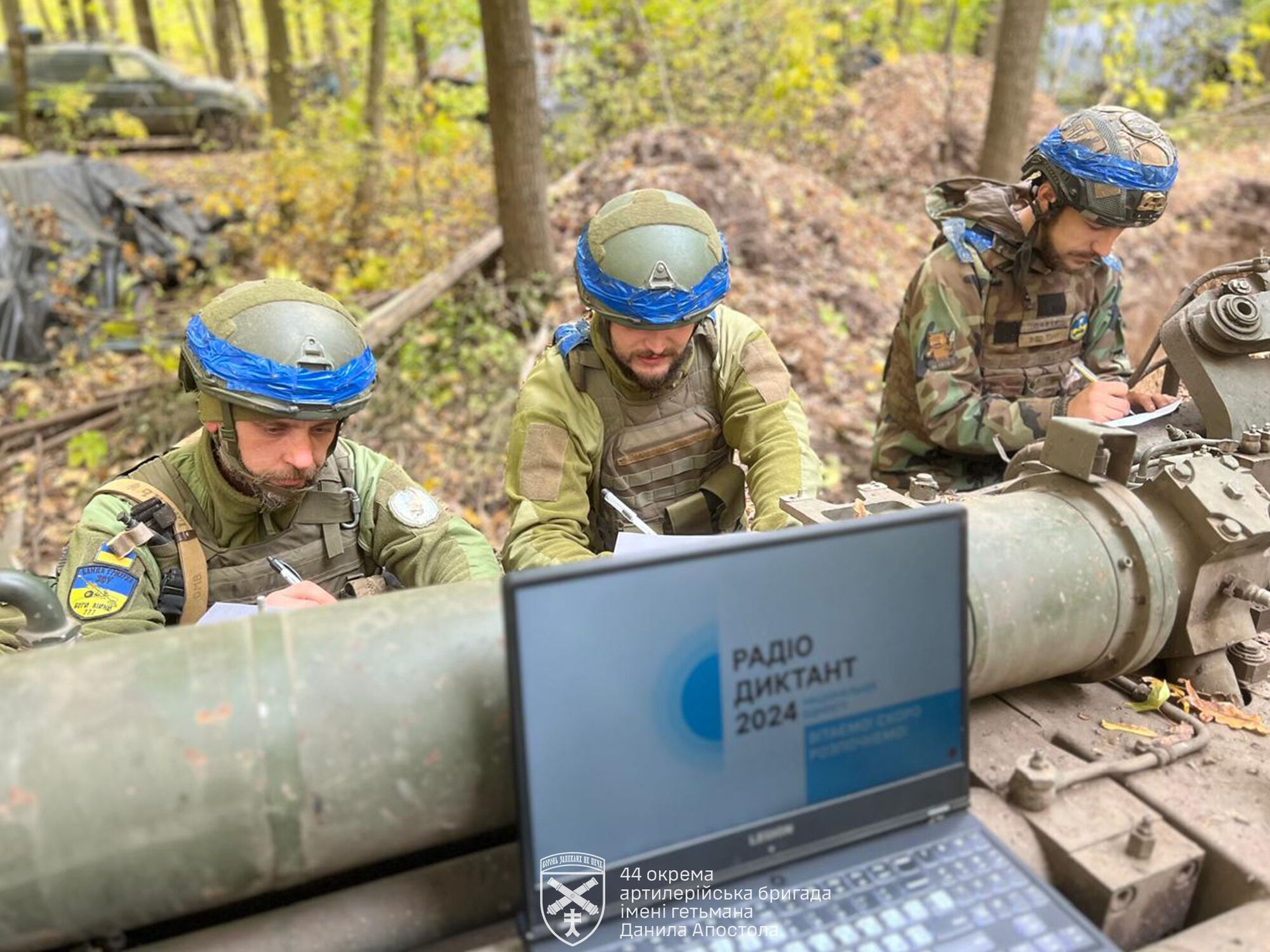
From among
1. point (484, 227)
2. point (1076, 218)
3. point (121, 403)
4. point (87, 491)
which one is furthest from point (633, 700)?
point (484, 227)

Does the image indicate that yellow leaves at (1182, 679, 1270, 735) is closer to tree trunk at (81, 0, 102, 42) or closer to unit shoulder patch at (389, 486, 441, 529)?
unit shoulder patch at (389, 486, 441, 529)

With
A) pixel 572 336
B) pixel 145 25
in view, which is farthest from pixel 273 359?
pixel 145 25

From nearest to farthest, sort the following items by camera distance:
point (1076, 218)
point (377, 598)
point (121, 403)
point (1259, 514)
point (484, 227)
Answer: point (377, 598) < point (1259, 514) < point (1076, 218) < point (121, 403) < point (484, 227)

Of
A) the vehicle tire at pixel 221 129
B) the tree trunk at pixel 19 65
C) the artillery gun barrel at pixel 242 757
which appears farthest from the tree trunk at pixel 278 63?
the artillery gun barrel at pixel 242 757

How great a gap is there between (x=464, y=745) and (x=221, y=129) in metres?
14.9

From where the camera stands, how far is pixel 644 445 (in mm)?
2855

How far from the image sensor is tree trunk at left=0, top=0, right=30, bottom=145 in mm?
9516

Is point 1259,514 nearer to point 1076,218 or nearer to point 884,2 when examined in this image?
point 1076,218

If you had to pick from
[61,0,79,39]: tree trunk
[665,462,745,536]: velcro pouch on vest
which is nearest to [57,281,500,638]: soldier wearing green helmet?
[665,462,745,536]: velcro pouch on vest

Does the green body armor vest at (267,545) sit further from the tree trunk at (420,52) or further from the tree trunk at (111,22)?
the tree trunk at (111,22)

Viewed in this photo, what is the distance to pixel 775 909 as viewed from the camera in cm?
121

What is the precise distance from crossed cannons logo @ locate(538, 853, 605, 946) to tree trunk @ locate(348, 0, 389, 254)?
813cm

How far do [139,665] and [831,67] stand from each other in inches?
382

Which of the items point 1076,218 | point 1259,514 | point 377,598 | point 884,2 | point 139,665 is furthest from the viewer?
point 884,2
